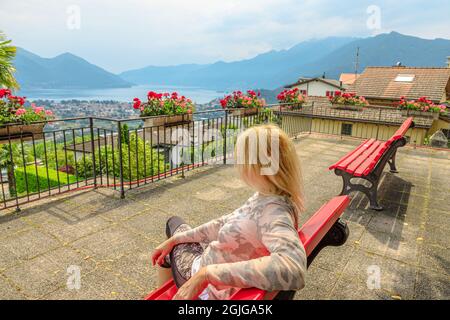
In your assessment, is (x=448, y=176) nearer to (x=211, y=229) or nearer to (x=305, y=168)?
(x=305, y=168)

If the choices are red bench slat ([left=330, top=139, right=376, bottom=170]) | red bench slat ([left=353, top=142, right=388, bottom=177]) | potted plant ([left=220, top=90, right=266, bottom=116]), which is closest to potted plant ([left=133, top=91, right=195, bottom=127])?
potted plant ([left=220, top=90, right=266, bottom=116])

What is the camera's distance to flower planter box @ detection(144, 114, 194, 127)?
209 inches

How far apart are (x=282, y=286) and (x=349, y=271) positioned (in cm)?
200

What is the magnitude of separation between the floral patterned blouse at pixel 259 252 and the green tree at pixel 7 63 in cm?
1034

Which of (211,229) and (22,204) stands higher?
(211,229)

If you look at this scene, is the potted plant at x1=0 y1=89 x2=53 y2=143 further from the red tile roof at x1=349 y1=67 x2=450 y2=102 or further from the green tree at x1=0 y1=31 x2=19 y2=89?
the red tile roof at x1=349 y1=67 x2=450 y2=102

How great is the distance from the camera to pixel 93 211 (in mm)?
4082

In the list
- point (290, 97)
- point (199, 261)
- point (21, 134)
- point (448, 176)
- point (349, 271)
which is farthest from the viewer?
point (290, 97)

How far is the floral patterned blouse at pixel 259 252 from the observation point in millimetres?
A: 1252

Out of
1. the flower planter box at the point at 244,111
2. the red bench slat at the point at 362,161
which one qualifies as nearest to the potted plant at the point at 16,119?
the flower planter box at the point at 244,111

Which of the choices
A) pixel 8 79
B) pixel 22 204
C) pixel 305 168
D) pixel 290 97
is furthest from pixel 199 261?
pixel 8 79

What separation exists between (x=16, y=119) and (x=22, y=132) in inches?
8.4

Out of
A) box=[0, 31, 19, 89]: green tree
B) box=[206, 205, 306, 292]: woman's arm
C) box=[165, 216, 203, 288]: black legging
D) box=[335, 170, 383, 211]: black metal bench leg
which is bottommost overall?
box=[335, 170, 383, 211]: black metal bench leg

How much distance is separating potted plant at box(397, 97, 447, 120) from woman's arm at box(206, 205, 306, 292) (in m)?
14.2
